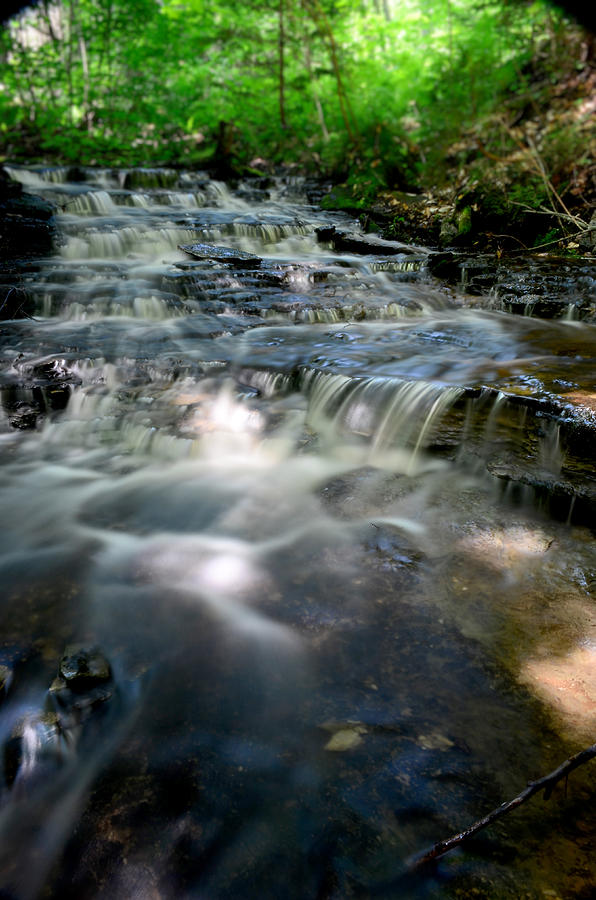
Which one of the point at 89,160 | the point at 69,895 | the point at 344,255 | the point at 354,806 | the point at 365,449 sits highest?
the point at 89,160

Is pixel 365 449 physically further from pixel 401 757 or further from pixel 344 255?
pixel 344 255

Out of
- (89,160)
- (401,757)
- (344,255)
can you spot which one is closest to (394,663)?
(401,757)

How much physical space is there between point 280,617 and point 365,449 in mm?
2058

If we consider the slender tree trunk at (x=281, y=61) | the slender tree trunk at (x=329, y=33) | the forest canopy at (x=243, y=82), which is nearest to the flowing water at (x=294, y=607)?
the slender tree trunk at (x=329, y=33)

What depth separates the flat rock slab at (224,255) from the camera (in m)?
8.51

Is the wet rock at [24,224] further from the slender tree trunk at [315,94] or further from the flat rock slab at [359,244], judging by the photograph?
the slender tree trunk at [315,94]

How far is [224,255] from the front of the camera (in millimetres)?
8711

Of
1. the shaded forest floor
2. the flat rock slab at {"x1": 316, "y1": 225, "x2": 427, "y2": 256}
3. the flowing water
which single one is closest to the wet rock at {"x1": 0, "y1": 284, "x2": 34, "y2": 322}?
the flowing water

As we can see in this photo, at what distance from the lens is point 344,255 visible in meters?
9.78

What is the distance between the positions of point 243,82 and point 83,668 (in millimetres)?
19854

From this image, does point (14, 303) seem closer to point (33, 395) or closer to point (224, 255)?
point (33, 395)

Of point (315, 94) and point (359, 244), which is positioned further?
point (315, 94)

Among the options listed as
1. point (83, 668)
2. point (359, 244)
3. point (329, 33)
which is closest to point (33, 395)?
point (83, 668)

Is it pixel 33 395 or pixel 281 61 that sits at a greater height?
pixel 281 61
